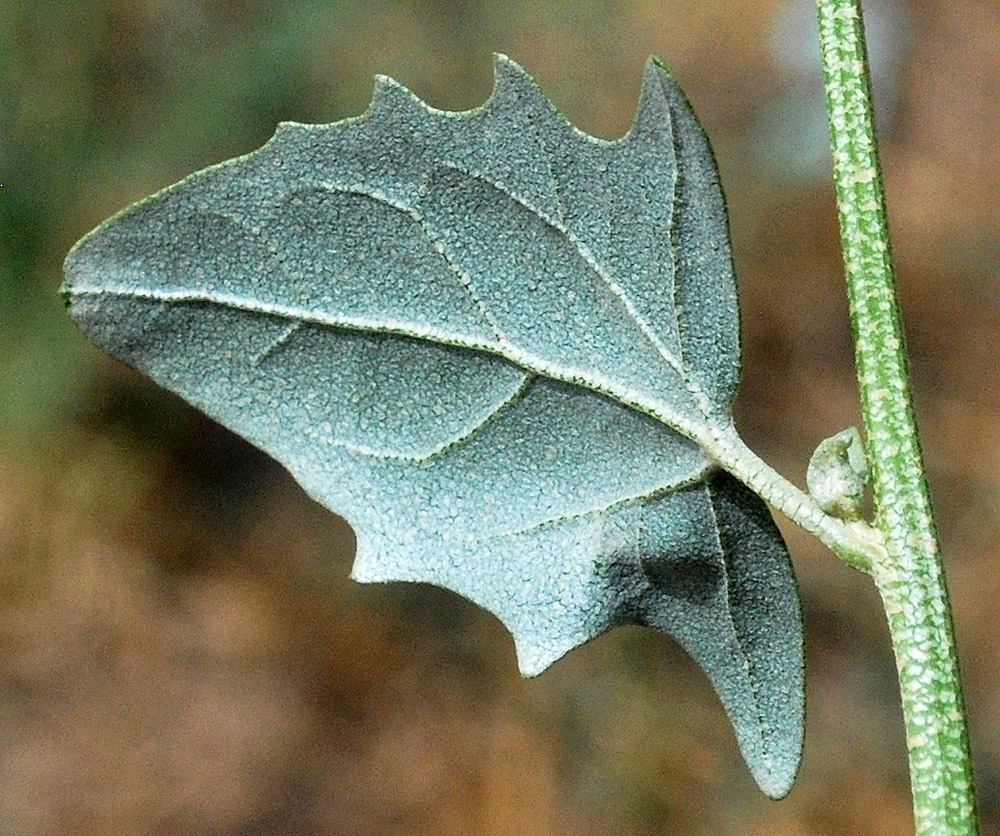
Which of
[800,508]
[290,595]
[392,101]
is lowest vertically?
[290,595]

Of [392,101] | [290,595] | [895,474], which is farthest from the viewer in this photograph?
[290,595]

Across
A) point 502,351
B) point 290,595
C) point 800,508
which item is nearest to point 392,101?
point 502,351

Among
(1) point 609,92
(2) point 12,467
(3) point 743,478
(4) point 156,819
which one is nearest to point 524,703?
(4) point 156,819

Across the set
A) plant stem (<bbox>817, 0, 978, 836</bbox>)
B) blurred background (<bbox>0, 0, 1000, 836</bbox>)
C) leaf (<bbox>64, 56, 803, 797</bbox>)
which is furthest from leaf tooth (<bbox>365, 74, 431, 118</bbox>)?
blurred background (<bbox>0, 0, 1000, 836</bbox>)

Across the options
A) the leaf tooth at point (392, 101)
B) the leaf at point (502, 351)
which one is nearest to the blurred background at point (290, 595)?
the leaf at point (502, 351)

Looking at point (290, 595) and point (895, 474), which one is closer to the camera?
point (895, 474)

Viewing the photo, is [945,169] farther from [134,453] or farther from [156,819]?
[156,819]

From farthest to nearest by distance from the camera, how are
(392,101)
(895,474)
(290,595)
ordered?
(290,595) → (392,101) → (895,474)

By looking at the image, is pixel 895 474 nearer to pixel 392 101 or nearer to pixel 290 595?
pixel 392 101
